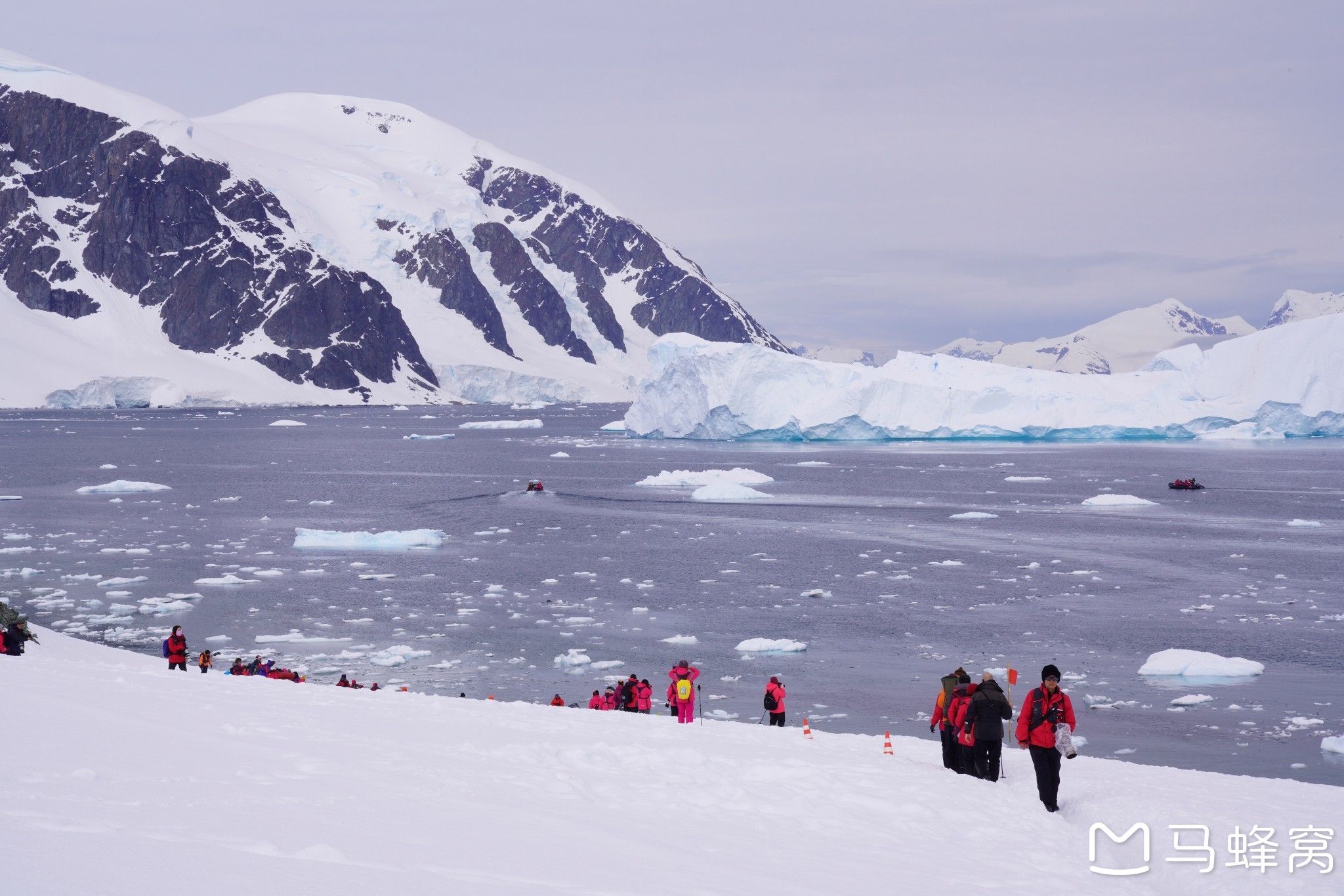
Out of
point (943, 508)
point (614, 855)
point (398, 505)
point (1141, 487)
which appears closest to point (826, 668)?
point (614, 855)

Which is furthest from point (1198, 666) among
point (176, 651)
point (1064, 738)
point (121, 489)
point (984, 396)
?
point (984, 396)

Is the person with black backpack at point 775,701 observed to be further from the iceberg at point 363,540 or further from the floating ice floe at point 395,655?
the iceberg at point 363,540

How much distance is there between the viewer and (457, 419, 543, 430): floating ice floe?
139500 mm

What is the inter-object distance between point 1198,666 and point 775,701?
1174cm

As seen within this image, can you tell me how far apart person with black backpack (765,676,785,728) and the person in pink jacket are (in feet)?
4.10

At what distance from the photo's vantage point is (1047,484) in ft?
222

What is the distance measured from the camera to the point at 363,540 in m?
42.9

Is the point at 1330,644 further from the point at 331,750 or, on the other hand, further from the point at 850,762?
the point at 331,750

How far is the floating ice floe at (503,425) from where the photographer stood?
458 ft

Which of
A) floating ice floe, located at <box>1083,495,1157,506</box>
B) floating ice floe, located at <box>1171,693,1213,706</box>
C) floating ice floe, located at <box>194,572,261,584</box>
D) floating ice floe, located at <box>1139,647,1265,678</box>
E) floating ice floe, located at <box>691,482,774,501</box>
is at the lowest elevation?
floating ice floe, located at <box>1171,693,1213,706</box>

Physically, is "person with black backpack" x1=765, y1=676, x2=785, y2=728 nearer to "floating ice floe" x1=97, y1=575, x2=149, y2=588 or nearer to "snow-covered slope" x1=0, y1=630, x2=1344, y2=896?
"snow-covered slope" x1=0, y1=630, x2=1344, y2=896

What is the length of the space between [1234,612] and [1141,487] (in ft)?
125

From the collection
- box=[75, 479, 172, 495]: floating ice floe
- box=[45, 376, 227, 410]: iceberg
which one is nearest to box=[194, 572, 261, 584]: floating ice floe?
box=[75, 479, 172, 495]: floating ice floe

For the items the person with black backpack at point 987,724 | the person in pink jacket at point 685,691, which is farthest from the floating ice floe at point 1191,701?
the person in pink jacket at point 685,691
